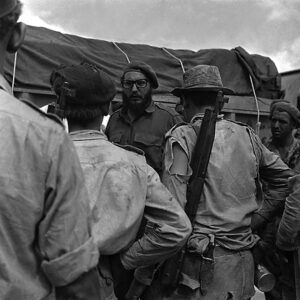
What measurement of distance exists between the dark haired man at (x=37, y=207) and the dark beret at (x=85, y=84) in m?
0.60

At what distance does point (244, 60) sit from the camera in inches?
230

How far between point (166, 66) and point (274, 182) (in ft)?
9.92

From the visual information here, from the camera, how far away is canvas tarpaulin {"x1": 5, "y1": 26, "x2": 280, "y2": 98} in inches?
184

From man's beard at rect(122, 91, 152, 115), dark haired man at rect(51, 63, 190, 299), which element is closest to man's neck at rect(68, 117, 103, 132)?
dark haired man at rect(51, 63, 190, 299)

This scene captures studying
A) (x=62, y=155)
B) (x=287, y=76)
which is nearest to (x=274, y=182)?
(x=62, y=155)

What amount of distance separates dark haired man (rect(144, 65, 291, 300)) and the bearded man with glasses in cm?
82

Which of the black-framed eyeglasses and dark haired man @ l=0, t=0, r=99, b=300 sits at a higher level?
the black-framed eyeglasses

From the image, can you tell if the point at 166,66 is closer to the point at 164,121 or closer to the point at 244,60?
the point at 244,60

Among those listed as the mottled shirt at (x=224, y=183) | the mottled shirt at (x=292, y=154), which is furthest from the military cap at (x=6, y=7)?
the mottled shirt at (x=292, y=154)

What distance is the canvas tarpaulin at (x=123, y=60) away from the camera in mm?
4672

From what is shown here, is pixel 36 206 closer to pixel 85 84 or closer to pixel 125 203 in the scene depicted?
pixel 125 203

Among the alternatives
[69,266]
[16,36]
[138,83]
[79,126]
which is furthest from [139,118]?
[69,266]

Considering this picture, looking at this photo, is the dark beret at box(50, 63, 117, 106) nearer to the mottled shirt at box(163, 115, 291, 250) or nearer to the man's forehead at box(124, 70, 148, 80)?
the mottled shirt at box(163, 115, 291, 250)

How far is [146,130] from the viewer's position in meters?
3.32
